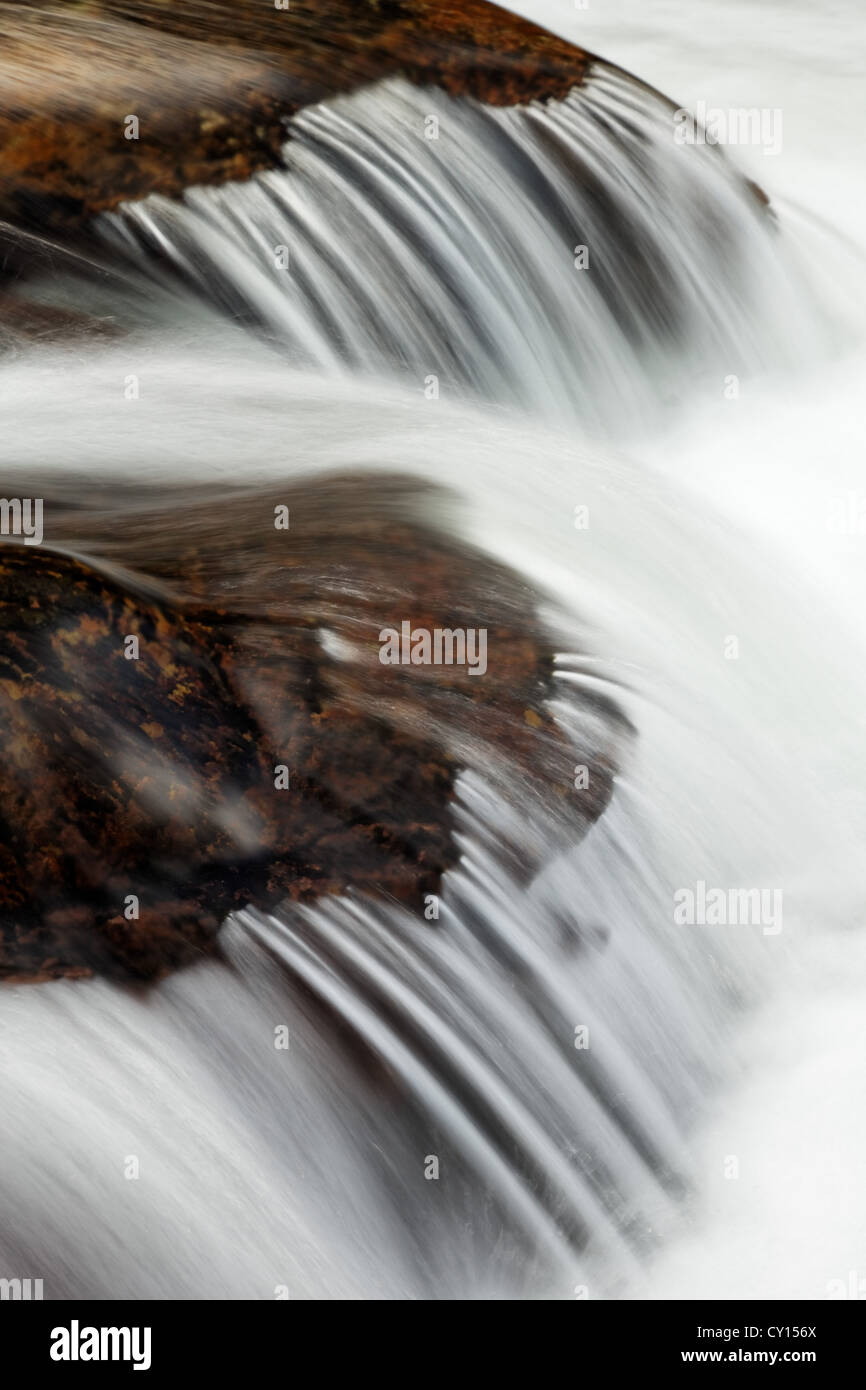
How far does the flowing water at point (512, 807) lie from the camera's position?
2521 mm

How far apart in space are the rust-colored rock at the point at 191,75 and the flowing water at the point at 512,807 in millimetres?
88

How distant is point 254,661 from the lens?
2.69 metres

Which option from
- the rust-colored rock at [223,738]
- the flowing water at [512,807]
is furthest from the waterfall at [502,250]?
the rust-colored rock at [223,738]

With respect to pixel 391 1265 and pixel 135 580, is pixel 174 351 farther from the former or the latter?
pixel 391 1265

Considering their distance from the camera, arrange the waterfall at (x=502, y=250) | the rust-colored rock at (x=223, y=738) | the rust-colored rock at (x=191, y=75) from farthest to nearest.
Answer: the waterfall at (x=502, y=250)
the rust-colored rock at (x=191, y=75)
the rust-colored rock at (x=223, y=738)

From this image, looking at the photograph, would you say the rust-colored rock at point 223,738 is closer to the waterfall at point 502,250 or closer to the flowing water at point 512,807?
the flowing water at point 512,807

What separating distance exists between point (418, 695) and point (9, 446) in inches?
53.4

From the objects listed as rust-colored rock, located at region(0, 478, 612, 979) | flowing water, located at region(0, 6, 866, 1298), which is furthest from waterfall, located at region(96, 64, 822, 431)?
rust-colored rock, located at region(0, 478, 612, 979)

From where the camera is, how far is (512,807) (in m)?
2.82

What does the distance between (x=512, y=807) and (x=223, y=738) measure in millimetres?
571

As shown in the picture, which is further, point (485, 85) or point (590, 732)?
point (485, 85)

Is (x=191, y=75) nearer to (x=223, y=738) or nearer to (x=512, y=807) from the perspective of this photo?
(x=223, y=738)

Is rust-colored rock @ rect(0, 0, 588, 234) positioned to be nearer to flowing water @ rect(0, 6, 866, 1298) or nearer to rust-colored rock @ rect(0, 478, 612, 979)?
flowing water @ rect(0, 6, 866, 1298)
